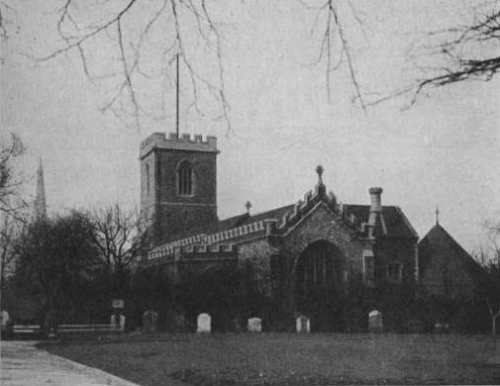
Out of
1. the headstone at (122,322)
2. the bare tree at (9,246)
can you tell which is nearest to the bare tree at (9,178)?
the bare tree at (9,246)

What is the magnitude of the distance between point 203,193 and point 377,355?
125 feet

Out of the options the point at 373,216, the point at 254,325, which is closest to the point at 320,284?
the point at 254,325

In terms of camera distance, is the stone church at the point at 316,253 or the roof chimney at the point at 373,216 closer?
the stone church at the point at 316,253

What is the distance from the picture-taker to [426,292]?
118 ft

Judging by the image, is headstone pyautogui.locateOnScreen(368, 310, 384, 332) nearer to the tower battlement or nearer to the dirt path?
the tower battlement

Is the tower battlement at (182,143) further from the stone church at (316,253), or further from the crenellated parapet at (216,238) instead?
the stone church at (316,253)

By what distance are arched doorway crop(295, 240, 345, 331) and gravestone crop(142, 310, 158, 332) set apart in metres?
6.55

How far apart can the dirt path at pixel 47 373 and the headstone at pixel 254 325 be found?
1567cm

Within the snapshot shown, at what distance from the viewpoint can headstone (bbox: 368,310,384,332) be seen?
35062 millimetres

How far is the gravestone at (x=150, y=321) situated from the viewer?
3294cm

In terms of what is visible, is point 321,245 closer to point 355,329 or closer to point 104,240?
point 355,329

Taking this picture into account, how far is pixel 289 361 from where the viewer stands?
1688cm

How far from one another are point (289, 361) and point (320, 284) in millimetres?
21373

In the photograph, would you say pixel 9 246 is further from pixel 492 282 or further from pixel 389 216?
pixel 389 216
